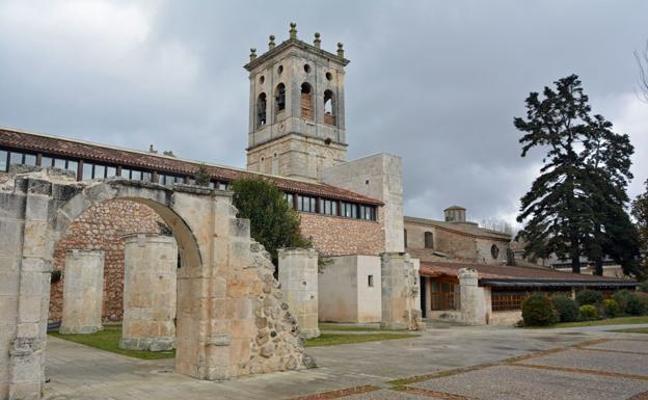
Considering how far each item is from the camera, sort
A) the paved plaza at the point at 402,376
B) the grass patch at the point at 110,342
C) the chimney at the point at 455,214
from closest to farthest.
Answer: the paved plaza at the point at 402,376
the grass patch at the point at 110,342
the chimney at the point at 455,214

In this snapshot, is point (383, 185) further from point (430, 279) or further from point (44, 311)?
point (44, 311)

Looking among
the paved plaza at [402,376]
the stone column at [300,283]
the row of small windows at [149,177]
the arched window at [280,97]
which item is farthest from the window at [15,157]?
the arched window at [280,97]

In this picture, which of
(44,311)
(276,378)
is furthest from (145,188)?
(276,378)

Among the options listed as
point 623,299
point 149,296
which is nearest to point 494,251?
point 623,299

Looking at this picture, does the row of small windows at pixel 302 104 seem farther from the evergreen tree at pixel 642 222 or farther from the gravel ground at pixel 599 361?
the gravel ground at pixel 599 361

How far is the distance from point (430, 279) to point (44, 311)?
1021 inches

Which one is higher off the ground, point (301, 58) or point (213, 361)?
point (301, 58)

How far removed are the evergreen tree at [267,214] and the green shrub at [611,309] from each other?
16886 millimetres

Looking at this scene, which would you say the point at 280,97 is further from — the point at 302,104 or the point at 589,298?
the point at 589,298

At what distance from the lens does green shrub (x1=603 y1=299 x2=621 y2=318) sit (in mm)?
28047

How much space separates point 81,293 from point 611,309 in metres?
26.1

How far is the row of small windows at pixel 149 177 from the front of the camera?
21562mm

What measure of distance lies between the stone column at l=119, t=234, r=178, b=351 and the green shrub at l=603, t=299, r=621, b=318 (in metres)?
23.5

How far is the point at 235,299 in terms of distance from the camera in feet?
32.9
